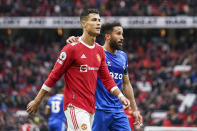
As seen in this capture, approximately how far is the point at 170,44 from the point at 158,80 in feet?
15.6

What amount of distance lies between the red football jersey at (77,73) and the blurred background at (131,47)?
46.1ft

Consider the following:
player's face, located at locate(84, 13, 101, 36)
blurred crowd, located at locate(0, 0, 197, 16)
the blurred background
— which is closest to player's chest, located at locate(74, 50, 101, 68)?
player's face, located at locate(84, 13, 101, 36)

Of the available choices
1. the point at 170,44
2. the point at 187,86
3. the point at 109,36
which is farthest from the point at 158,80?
the point at 109,36

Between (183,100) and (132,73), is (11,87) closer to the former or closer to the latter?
(132,73)

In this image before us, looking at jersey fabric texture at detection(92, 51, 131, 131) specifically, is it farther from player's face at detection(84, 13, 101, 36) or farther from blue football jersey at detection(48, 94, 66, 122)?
blue football jersey at detection(48, 94, 66, 122)

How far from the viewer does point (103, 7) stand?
2673 cm

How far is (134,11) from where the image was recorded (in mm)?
25641

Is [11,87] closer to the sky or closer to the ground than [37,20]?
closer to the ground

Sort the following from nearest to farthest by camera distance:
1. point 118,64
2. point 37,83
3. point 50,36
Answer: point 118,64 < point 37,83 < point 50,36

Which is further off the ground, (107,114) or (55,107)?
(107,114)

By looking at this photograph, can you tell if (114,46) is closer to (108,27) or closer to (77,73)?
(108,27)

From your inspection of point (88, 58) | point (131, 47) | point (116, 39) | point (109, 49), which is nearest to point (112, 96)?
point (109, 49)

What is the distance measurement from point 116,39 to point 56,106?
182 inches

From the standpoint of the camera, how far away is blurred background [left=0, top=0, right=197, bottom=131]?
70.5ft
